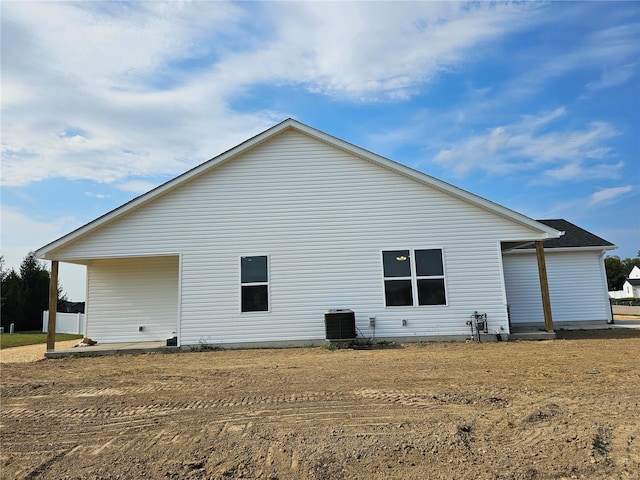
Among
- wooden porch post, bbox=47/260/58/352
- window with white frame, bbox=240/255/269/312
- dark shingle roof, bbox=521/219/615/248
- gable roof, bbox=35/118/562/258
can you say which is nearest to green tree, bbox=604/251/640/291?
dark shingle roof, bbox=521/219/615/248

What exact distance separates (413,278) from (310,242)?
10.0 feet

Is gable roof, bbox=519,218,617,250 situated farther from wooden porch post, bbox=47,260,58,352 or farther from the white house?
wooden porch post, bbox=47,260,58,352

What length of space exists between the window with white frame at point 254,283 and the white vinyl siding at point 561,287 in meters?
8.91

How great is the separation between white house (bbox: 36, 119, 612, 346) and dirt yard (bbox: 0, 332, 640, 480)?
3329mm

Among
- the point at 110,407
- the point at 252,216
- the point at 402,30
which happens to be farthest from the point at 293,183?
the point at 110,407

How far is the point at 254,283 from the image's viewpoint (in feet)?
38.8

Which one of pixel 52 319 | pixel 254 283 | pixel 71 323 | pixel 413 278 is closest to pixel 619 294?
pixel 413 278

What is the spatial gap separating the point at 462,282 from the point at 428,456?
8770mm

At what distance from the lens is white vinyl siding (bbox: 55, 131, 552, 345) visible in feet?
38.3

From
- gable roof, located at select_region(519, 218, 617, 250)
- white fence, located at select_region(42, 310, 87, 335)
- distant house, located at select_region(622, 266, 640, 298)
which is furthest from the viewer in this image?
distant house, located at select_region(622, 266, 640, 298)

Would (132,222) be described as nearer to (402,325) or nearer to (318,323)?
(318,323)

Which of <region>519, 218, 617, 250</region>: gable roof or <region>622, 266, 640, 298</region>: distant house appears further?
<region>622, 266, 640, 298</region>: distant house

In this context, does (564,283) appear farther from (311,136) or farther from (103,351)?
(103,351)

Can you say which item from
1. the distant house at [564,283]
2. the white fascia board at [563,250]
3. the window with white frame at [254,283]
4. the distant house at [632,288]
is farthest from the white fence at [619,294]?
the window with white frame at [254,283]
